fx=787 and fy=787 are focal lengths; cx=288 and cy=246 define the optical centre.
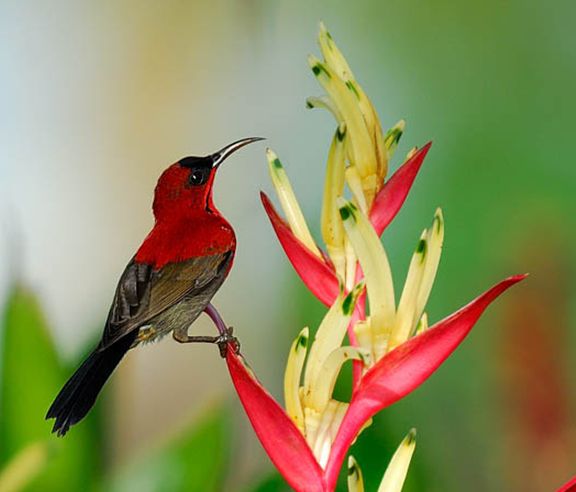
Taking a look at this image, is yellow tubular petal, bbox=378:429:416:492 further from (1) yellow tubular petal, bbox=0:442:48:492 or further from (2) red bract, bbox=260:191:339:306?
(1) yellow tubular petal, bbox=0:442:48:492

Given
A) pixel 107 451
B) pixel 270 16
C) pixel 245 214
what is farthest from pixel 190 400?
pixel 270 16

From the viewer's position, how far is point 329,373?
2.64 ft

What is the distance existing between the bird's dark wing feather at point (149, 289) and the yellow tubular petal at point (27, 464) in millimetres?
163

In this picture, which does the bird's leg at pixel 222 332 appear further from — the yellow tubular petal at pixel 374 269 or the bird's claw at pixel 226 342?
the yellow tubular petal at pixel 374 269

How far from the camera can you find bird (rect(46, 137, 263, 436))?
1018mm

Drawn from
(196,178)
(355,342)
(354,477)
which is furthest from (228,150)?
(354,477)

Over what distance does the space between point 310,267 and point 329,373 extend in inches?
6.0

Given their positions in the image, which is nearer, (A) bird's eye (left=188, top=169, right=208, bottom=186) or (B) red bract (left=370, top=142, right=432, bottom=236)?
(B) red bract (left=370, top=142, right=432, bottom=236)

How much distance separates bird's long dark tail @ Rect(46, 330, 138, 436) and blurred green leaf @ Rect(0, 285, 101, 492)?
1 cm

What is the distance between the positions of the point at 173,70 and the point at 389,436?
590 millimetres

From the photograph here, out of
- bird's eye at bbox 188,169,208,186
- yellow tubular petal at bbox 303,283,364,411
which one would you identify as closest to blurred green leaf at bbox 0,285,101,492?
bird's eye at bbox 188,169,208,186

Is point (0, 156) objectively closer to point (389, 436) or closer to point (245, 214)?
point (245, 214)

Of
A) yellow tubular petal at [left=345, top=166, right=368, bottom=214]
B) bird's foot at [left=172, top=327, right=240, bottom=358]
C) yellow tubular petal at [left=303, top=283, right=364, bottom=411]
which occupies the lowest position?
yellow tubular petal at [left=303, top=283, right=364, bottom=411]

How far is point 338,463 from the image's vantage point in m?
0.82
